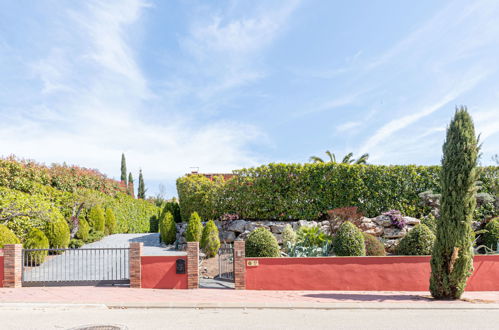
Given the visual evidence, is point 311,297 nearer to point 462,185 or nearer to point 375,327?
point 375,327

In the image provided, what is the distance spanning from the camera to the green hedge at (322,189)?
663 inches

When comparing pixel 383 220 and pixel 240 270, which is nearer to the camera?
pixel 240 270

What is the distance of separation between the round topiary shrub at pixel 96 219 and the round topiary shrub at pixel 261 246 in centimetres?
1325

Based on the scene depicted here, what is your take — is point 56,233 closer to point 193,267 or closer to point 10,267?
point 10,267

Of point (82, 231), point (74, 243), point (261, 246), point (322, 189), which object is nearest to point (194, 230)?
point (261, 246)

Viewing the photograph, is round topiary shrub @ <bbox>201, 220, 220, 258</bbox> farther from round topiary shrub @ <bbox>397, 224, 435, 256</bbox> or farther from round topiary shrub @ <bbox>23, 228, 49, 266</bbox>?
round topiary shrub @ <bbox>397, 224, 435, 256</bbox>

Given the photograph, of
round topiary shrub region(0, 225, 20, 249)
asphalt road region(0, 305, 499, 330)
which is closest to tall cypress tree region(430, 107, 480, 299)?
asphalt road region(0, 305, 499, 330)

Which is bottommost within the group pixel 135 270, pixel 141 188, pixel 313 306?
pixel 313 306

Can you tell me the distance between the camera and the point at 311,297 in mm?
10023

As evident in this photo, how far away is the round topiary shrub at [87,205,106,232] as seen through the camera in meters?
21.3

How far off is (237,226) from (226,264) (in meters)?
3.37

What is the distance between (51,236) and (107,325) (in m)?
10.7

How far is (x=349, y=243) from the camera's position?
11.8 m

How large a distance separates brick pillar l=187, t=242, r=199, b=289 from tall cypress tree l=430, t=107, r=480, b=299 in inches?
273
